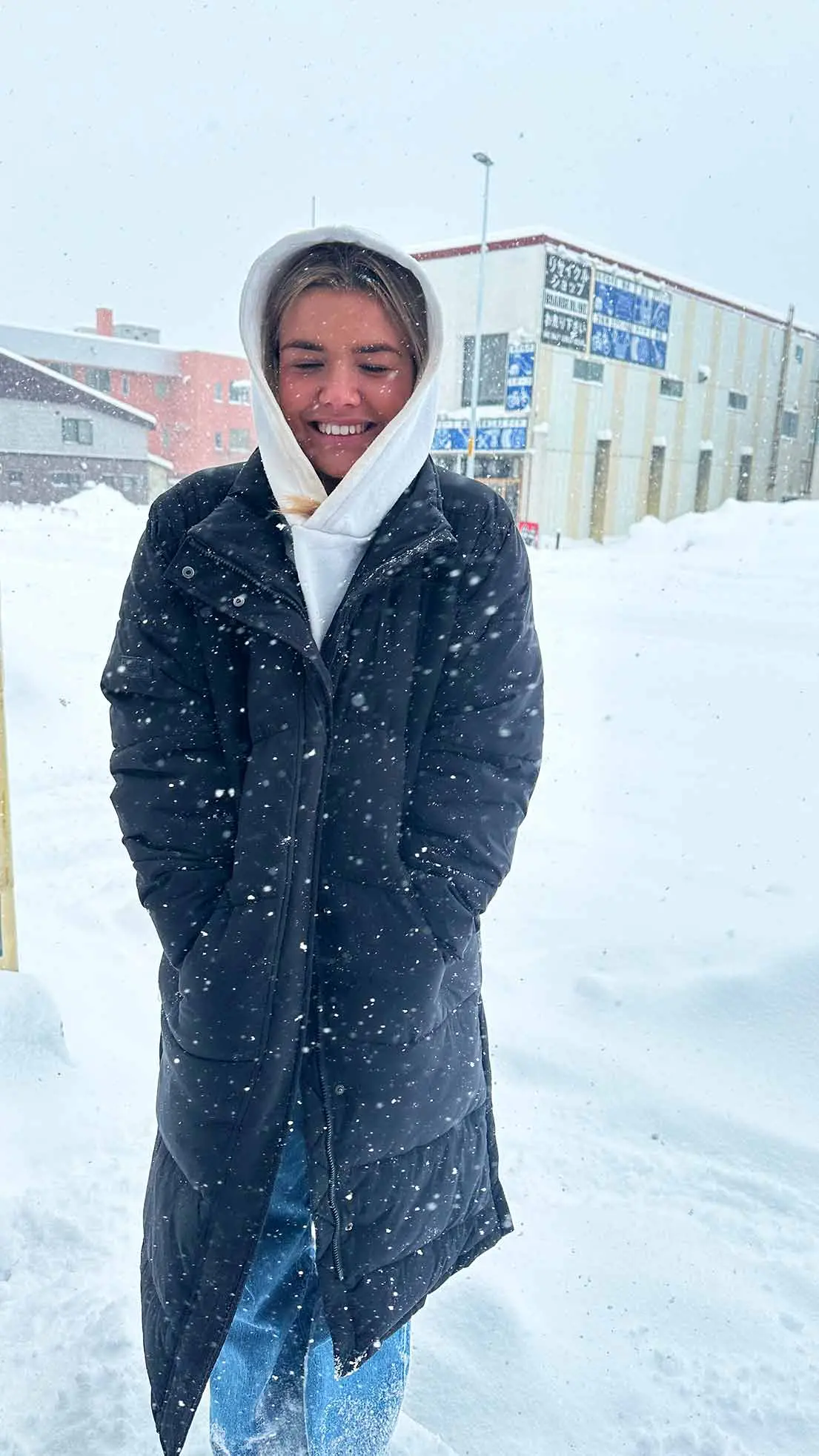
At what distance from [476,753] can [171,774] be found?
0.45m

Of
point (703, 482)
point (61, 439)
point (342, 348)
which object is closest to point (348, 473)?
point (342, 348)

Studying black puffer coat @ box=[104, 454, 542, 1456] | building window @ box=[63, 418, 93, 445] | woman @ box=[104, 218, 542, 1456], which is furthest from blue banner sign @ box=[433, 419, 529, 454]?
black puffer coat @ box=[104, 454, 542, 1456]

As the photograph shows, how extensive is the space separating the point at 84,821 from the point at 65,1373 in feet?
9.45

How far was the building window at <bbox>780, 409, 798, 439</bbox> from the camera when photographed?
103ft

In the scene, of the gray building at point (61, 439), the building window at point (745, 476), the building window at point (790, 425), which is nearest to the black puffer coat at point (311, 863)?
the gray building at point (61, 439)

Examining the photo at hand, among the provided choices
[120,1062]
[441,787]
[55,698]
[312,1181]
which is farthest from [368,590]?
[55,698]

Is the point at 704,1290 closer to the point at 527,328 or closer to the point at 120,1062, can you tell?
the point at 120,1062

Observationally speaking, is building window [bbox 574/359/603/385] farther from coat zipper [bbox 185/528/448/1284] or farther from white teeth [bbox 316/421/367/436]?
coat zipper [bbox 185/528/448/1284]

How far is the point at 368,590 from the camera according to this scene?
128 cm

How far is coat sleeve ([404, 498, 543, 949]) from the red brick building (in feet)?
79.4

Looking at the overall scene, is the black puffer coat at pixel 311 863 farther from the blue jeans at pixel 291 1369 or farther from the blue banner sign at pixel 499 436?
the blue banner sign at pixel 499 436

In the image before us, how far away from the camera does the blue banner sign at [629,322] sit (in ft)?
74.5

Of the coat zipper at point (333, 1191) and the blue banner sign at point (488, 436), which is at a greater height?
the blue banner sign at point (488, 436)

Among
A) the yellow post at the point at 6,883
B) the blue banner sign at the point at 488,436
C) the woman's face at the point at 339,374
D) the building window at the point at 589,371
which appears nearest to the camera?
the woman's face at the point at 339,374
